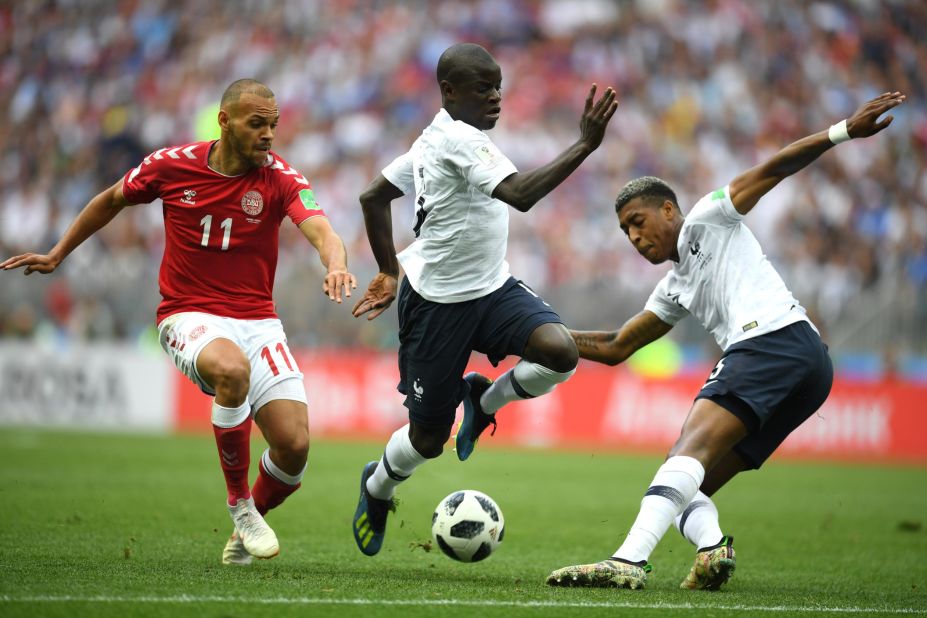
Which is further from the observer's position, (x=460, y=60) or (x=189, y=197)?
(x=189, y=197)

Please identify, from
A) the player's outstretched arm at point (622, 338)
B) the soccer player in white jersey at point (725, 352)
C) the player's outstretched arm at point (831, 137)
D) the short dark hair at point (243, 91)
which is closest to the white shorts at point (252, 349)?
the short dark hair at point (243, 91)

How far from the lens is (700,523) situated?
637cm

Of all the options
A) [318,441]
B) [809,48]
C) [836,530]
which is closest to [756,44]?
[809,48]

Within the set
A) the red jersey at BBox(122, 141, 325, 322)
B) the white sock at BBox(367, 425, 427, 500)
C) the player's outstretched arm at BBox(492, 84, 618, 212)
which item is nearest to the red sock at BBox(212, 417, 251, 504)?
the red jersey at BBox(122, 141, 325, 322)

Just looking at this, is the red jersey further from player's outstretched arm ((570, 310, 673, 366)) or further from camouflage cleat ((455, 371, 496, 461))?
player's outstretched arm ((570, 310, 673, 366))

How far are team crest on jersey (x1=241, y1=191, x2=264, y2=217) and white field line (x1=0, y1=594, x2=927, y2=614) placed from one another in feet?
8.17

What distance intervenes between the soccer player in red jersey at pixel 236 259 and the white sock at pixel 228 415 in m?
0.01

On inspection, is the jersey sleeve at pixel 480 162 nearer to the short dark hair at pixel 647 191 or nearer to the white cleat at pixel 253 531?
the short dark hair at pixel 647 191

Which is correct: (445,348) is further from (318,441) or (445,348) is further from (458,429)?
(318,441)

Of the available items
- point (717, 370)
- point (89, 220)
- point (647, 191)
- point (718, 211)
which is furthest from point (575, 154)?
point (89, 220)

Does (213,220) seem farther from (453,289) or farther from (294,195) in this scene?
(453,289)

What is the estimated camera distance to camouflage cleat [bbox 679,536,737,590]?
601 cm

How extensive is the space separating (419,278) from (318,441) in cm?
1270

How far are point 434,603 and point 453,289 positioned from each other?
202 cm
